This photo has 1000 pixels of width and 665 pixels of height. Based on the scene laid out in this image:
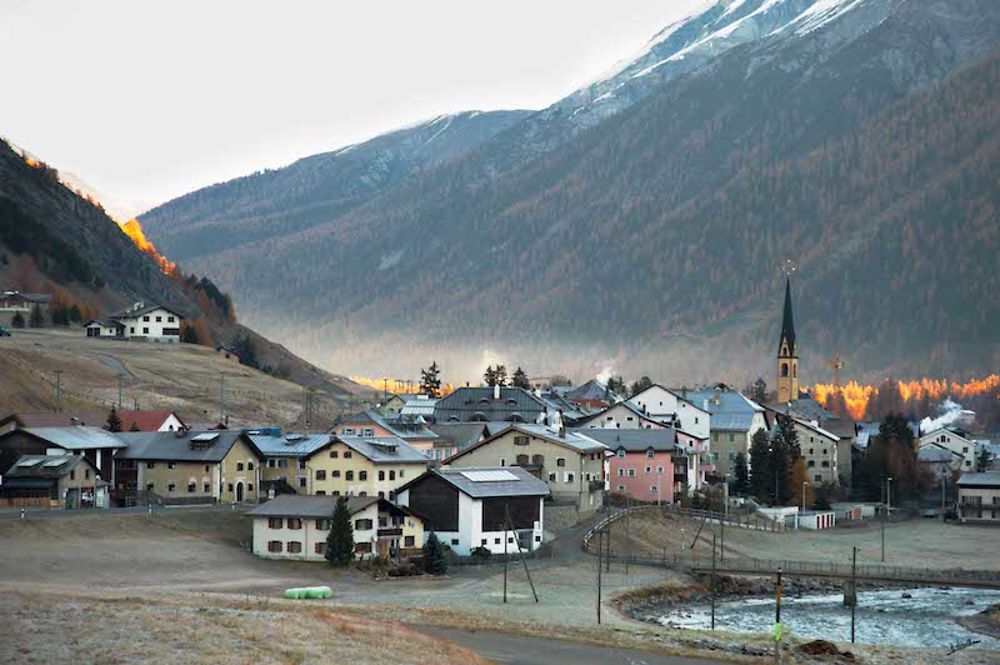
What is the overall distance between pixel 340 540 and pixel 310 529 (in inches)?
111

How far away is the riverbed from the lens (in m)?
89.4

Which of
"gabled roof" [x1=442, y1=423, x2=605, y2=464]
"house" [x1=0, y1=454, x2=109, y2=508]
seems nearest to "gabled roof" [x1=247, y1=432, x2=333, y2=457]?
"gabled roof" [x1=442, y1=423, x2=605, y2=464]

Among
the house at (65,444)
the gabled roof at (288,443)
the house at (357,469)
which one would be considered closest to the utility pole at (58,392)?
the gabled roof at (288,443)

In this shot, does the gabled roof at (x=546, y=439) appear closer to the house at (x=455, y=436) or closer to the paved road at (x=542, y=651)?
the house at (x=455, y=436)

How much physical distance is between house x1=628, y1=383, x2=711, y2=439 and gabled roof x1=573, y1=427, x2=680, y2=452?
20.9 m

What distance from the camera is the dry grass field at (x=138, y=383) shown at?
509 feet

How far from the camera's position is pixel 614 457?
455 feet

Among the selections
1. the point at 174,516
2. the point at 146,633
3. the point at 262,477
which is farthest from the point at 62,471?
the point at 146,633

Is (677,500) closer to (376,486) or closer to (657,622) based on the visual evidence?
(376,486)

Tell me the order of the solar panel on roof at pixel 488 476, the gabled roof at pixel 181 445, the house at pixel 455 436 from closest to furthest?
the solar panel on roof at pixel 488 476, the gabled roof at pixel 181 445, the house at pixel 455 436

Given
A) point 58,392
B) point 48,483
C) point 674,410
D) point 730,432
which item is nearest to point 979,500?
point 730,432

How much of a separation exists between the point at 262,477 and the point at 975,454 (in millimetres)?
102454

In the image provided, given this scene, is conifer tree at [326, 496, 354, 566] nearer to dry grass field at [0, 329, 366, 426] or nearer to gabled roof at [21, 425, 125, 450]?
gabled roof at [21, 425, 125, 450]

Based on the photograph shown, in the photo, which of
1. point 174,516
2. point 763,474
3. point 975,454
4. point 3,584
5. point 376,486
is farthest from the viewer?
point 975,454
